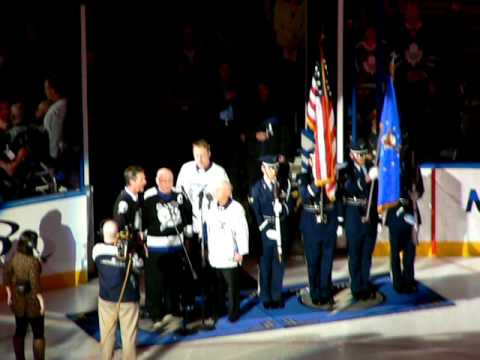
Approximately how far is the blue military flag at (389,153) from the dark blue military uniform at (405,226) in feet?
0.82

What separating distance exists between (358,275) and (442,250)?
2923 millimetres

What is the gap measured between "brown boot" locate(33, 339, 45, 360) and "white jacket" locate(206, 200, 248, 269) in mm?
2458

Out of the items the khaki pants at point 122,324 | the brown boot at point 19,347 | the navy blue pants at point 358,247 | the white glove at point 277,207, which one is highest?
the white glove at point 277,207

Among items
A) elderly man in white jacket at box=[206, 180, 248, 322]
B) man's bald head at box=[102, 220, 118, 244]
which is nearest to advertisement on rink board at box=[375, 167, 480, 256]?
elderly man in white jacket at box=[206, 180, 248, 322]

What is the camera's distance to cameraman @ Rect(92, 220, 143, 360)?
1027 centimetres

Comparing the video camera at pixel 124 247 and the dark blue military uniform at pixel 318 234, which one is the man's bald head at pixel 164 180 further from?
the dark blue military uniform at pixel 318 234

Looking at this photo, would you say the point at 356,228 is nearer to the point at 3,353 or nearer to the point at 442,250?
the point at 442,250

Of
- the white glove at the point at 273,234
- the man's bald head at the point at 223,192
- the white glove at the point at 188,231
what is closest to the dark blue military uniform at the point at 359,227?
the white glove at the point at 273,234

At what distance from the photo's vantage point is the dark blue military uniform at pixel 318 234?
41.7 feet

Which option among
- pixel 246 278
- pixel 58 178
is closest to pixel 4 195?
pixel 58 178

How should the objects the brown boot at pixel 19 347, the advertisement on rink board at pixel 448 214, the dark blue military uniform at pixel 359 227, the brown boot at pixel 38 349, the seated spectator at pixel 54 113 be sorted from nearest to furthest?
the brown boot at pixel 38 349
the brown boot at pixel 19 347
the dark blue military uniform at pixel 359 227
the seated spectator at pixel 54 113
the advertisement on rink board at pixel 448 214

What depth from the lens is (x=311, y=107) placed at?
13141mm

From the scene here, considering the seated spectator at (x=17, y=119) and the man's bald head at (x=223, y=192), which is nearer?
the man's bald head at (x=223, y=192)

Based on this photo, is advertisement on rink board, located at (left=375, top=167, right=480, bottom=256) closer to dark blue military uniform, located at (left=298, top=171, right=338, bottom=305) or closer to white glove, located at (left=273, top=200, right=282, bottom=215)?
dark blue military uniform, located at (left=298, top=171, right=338, bottom=305)
